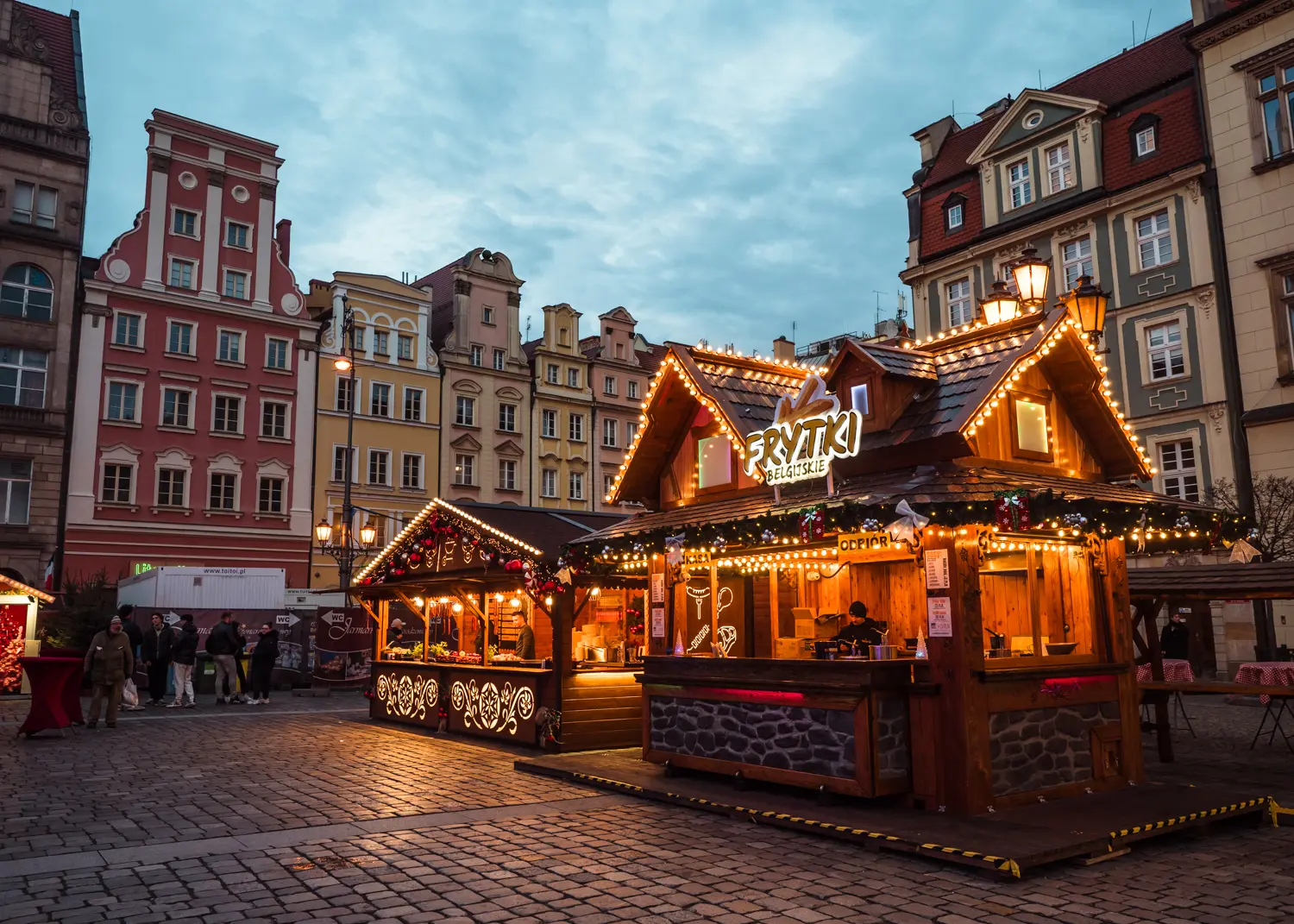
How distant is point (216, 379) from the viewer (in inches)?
1502

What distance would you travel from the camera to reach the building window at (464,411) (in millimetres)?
44062

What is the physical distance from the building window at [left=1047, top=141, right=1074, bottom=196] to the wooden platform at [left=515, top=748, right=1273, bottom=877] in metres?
22.9

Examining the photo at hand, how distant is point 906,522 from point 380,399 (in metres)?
35.5

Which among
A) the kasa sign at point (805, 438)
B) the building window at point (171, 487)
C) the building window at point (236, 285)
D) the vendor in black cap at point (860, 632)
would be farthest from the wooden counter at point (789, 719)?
the building window at point (236, 285)

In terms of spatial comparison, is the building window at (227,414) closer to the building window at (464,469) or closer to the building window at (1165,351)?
the building window at (464,469)

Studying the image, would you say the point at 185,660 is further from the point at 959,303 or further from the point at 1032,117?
the point at 1032,117

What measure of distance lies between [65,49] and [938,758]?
42.9m

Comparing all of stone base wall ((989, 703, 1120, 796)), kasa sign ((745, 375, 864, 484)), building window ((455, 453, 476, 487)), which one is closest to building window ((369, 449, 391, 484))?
building window ((455, 453, 476, 487))

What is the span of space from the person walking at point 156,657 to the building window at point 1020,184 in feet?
86.6

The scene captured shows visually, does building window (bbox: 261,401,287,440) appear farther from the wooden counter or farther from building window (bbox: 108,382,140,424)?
the wooden counter

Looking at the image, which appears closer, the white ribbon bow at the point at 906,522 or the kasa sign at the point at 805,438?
the white ribbon bow at the point at 906,522

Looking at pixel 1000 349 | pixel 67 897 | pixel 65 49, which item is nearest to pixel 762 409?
pixel 1000 349

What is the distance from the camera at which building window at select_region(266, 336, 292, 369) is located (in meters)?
39.3

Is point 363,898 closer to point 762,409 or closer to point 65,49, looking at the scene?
point 762,409
